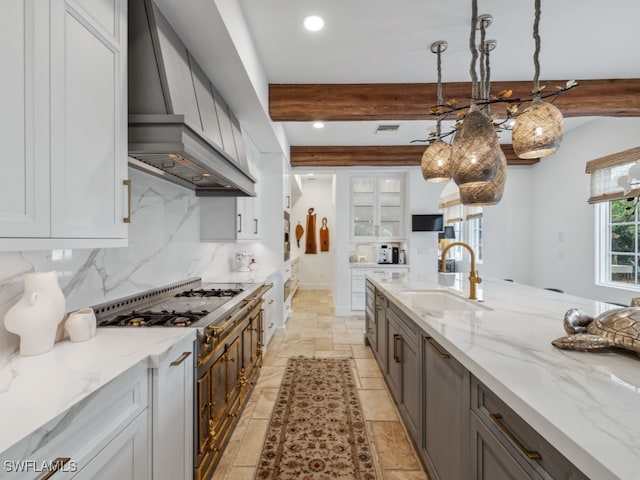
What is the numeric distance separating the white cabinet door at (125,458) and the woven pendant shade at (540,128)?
81.2 inches

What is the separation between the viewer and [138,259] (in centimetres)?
200

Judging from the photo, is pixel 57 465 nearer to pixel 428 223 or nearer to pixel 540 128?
pixel 540 128

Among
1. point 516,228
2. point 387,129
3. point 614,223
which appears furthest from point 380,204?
point 614,223

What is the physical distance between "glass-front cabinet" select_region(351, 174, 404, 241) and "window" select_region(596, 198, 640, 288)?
8.92 ft

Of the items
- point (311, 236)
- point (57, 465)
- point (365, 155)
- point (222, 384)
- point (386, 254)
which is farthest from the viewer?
point (311, 236)

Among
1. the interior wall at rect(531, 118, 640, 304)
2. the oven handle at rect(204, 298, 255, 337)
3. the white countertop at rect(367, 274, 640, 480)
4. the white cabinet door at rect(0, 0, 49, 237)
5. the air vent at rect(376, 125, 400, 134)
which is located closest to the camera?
the white countertop at rect(367, 274, 640, 480)

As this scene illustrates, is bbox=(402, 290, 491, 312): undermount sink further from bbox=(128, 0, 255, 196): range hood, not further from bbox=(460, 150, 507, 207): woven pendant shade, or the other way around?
bbox=(128, 0, 255, 196): range hood

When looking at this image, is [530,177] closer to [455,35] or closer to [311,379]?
[455,35]

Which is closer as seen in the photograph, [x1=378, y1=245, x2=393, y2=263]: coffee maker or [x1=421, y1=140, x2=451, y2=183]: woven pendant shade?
[x1=421, y1=140, x2=451, y2=183]: woven pendant shade

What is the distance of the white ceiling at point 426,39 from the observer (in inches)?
81.4

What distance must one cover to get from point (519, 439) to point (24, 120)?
167cm

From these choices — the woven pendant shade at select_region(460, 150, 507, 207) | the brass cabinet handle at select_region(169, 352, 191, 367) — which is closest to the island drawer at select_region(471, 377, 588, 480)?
the brass cabinet handle at select_region(169, 352, 191, 367)

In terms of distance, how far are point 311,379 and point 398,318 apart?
4.08 feet

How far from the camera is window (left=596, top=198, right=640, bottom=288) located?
362cm
